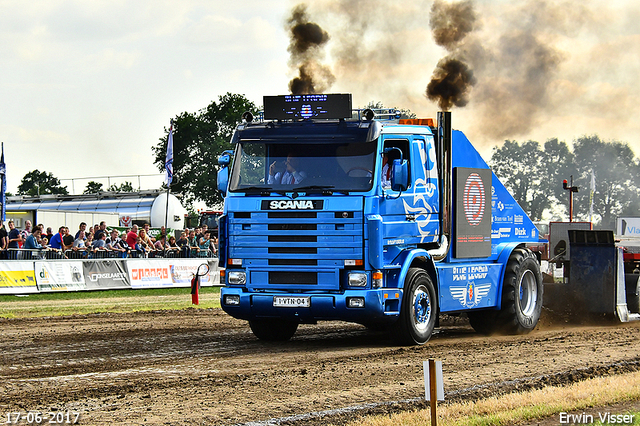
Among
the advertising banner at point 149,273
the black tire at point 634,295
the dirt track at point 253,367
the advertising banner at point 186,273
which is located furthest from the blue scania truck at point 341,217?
the advertising banner at point 186,273

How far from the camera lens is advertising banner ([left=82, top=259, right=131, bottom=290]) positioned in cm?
2491

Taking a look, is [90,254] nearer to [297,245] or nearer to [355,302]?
[297,245]

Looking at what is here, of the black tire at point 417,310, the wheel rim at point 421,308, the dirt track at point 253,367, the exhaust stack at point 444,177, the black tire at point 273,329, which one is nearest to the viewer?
the dirt track at point 253,367

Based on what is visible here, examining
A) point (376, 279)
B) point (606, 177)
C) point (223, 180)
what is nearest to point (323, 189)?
point (376, 279)

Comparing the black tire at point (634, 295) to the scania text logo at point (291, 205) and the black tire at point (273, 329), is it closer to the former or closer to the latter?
the black tire at point (273, 329)

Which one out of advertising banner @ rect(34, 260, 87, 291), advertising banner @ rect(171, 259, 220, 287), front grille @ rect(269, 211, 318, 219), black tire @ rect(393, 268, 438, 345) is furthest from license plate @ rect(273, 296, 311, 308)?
advertising banner @ rect(171, 259, 220, 287)

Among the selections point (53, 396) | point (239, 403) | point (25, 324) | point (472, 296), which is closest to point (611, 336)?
point (472, 296)

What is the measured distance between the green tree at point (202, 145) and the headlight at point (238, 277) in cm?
6440

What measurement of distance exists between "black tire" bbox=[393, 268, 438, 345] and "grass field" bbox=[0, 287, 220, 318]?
30.7ft

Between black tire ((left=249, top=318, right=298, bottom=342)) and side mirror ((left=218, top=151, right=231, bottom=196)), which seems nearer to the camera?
side mirror ((left=218, top=151, right=231, bottom=196))

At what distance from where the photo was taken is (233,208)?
11898 millimetres

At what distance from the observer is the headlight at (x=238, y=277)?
12.0 metres

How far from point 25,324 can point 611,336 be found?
10.8 metres

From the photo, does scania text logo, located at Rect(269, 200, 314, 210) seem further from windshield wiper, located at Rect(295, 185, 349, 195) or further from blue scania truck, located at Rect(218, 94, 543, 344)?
windshield wiper, located at Rect(295, 185, 349, 195)
